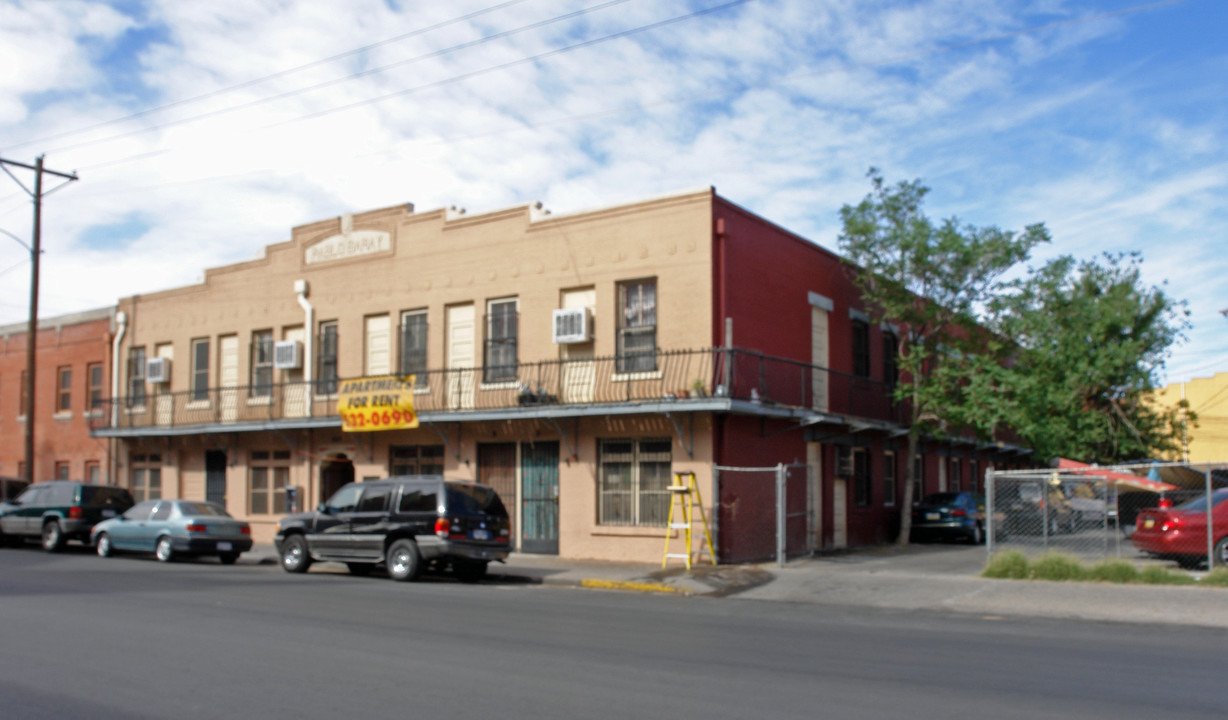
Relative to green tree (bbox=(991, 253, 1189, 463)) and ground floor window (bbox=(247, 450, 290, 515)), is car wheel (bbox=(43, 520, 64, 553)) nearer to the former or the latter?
ground floor window (bbox=(247, 450, 290, 515))

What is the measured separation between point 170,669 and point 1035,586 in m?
12.2

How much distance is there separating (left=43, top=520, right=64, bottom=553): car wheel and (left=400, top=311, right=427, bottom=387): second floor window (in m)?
8.53

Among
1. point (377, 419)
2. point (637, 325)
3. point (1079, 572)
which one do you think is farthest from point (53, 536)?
point (1079, 572)

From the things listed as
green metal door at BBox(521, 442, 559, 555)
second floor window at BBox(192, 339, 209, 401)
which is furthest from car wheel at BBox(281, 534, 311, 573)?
second floor window at BBox(192, 339, 209, 401)

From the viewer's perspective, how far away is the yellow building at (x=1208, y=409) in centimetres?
5244

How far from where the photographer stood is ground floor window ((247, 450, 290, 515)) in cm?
2591

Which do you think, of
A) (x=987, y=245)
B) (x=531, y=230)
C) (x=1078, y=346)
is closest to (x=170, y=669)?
(x=531, y=230)

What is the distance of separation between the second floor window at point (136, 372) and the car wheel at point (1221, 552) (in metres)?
27.1

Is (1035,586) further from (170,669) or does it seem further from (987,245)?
(170,669)

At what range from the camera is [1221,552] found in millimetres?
15672

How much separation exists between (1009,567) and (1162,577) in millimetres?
2201

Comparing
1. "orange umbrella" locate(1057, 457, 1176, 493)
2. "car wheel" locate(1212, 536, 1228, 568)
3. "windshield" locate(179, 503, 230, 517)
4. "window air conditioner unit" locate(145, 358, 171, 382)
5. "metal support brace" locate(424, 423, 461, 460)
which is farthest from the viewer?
"window air conditioner unit" locate(145, 358, 171, 382)

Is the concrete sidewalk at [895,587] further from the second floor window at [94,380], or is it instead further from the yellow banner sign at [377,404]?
the second floor window at [94,380]

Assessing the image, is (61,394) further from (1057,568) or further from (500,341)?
(1057,568)
